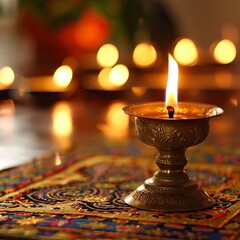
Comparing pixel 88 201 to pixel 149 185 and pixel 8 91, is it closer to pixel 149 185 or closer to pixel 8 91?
pixel 149 185

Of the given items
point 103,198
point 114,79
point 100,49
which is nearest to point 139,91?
point 114,79

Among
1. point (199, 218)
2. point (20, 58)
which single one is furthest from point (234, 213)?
point (20, 58)

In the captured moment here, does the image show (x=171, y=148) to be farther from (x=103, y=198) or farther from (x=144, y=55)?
(x=144, y=55)

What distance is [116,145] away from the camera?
1.75 m

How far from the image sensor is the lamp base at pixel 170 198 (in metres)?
1.09

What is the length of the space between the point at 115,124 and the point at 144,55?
1.43 metres

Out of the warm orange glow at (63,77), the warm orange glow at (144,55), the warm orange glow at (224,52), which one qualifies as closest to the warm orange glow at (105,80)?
the warm orange glow at (63,77)

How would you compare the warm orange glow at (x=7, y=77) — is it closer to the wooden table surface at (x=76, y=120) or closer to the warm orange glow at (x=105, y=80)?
the wooden table surface at (x=76, y=120)

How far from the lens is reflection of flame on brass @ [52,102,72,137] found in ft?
6.39

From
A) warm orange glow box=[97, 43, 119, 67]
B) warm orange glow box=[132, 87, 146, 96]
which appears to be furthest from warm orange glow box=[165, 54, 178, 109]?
warm orange glow box=[97, 43, 119, 67]

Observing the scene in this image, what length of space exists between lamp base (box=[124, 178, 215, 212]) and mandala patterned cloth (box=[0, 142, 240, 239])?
1 centimetres

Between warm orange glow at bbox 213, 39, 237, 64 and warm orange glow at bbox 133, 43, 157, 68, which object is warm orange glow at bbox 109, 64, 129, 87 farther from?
warm orange glow at bbox 213, 39, 237, 64

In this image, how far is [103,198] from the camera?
118 centimetres

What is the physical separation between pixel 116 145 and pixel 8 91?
2.34ft
